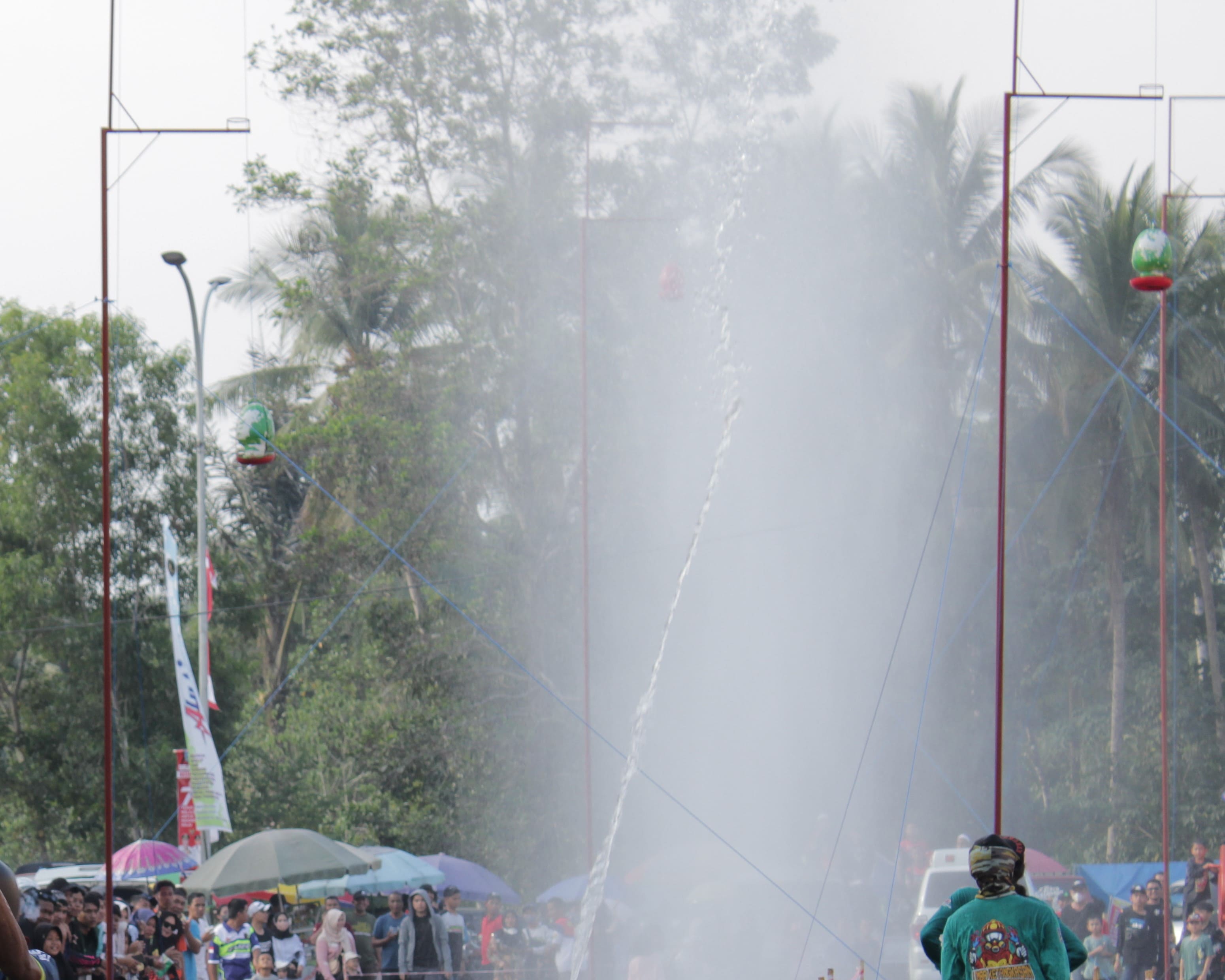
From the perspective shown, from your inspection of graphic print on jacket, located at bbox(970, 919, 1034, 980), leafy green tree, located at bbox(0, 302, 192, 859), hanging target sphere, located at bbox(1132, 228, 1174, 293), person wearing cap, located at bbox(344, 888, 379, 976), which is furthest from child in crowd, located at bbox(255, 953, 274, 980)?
leafy green tree, located at bbox(0, 302, 192, 859)

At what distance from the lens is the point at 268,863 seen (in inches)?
552

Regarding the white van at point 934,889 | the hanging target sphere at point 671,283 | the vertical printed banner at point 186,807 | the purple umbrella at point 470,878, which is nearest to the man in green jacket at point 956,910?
the white van at point 934,889

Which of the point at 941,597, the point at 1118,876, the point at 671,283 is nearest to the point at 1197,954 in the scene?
the point at 1118,876

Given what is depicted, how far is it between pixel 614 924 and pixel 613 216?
1199 cm

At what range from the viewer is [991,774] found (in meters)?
24.8

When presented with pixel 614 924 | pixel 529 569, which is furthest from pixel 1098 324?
pixel 614 924

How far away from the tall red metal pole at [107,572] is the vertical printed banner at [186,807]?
178 inches

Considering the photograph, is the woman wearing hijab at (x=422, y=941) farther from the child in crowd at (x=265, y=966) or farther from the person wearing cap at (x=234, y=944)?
the person wearing cap at (x=234, y=944)

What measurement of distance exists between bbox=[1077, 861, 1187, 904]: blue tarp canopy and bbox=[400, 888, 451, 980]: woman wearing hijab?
29.7 feet

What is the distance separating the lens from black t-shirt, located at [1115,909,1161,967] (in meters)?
12.3

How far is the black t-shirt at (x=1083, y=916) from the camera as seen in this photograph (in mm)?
13867

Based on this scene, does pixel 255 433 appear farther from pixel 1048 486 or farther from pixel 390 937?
pixel 1048 486

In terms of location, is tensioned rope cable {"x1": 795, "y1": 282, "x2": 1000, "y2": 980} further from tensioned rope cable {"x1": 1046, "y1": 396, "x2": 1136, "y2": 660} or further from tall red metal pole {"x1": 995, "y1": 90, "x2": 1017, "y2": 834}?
tall red metal pole {"x1": 995, "y1": 90, "x2": 1017, "y2": 834}

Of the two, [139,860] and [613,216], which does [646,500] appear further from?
[139,860]
